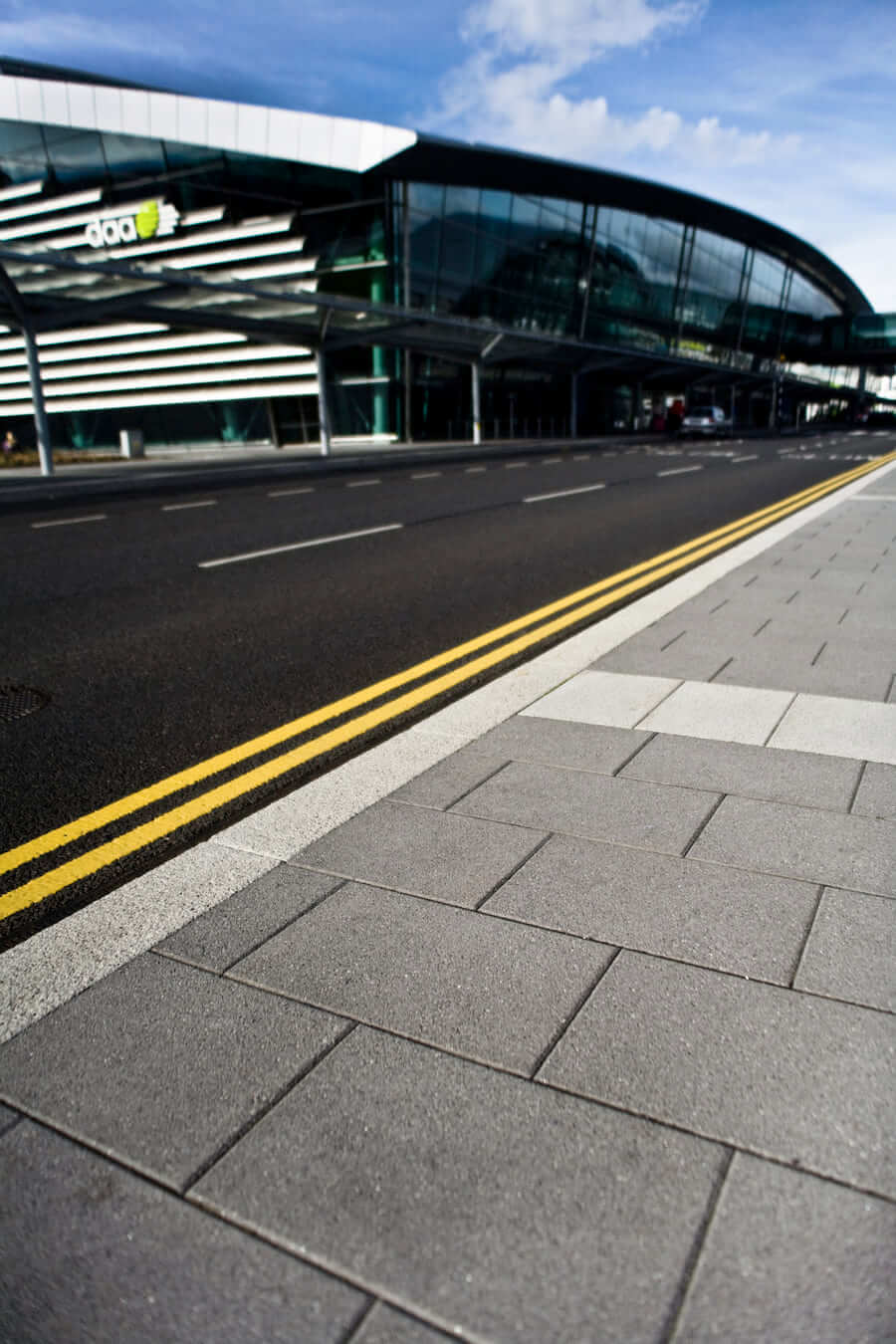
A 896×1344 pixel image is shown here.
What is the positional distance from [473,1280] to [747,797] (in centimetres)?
210

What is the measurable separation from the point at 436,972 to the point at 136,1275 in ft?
3.10

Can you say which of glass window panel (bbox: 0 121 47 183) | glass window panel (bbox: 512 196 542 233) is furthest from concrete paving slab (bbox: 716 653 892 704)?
glass window panel (bbox: 0 121 47 183)

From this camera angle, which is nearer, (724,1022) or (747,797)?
(724,1022)

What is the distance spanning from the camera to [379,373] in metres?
40.5

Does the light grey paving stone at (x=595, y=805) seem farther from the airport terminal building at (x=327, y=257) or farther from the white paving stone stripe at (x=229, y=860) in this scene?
the airport terminal building at (x=327, y=257)

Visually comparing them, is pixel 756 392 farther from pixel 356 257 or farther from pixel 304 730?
pixel 304 730

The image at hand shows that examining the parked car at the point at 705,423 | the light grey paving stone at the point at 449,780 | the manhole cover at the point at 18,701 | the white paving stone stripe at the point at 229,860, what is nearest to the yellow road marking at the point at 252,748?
the white paving stone stripe at the point at 229,860

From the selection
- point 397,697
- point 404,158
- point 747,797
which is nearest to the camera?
point 747,797

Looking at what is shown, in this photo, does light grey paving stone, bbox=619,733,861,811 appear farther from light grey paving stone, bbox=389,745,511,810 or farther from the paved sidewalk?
light grey paving stone, bbox=389,745,511,810

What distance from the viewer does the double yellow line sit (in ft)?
9.68

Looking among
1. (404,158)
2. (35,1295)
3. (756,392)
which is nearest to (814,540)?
(35,1295)

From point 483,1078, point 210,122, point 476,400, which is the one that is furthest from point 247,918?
point 210,122

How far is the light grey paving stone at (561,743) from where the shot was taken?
3.63m

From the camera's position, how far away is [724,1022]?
2.07 meters
